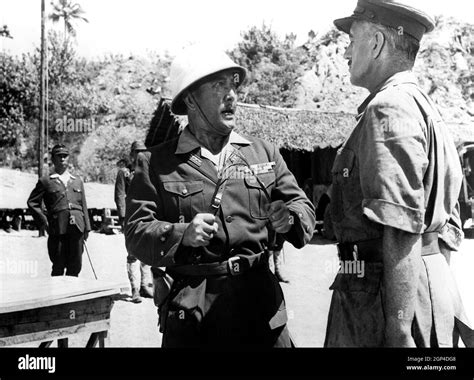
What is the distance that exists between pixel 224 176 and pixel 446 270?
3.08 feet

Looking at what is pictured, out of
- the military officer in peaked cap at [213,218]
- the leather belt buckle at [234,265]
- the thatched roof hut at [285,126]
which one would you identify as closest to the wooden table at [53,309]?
the military officer in peaked cap at [213,218]

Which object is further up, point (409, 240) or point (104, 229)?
point (409, 240)

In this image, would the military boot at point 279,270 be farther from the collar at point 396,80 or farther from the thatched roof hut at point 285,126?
the collar at point 396,80

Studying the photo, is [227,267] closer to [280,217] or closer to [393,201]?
[280,217]

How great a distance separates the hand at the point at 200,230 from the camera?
2482 mm

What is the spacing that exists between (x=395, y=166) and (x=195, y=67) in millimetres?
934

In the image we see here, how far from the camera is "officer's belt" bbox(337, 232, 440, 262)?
94.1 inches

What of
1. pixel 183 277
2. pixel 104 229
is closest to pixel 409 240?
pixel 183 277

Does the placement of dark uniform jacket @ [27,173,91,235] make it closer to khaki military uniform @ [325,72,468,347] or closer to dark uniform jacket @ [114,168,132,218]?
dark uniform jacket @ [114,168,132,218]

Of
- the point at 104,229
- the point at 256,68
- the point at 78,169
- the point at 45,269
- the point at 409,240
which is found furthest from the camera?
the point at 78,169

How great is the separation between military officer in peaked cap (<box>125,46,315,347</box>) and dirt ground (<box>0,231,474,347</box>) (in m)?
1.74

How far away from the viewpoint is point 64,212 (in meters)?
6.65

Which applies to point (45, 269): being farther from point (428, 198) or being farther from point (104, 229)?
point (428, 198)

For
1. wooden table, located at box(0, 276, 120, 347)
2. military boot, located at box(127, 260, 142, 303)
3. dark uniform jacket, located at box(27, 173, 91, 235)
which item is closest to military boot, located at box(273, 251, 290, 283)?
military boot, located at box(127, 260, 142, 303)
